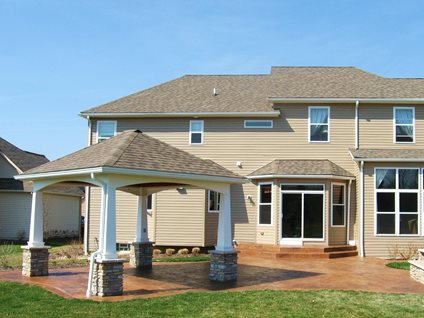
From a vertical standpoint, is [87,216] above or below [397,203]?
below

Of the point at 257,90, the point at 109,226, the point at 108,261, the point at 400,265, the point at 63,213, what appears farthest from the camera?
the point at 63,213

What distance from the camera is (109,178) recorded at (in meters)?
12.2

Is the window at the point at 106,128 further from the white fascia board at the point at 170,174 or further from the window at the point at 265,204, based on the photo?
the white fascia board at the point at 170,174

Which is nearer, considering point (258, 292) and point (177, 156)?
point (258, 292)

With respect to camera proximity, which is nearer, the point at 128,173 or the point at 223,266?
the point at 128,173

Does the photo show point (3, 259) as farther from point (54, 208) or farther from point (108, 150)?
point (54, 208)

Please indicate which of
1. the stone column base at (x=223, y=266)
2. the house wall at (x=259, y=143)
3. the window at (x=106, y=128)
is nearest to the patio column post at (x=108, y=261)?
the stone column base at (x=223, y=266)

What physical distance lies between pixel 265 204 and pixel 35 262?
1033 centimetres

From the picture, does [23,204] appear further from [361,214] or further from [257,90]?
[361,214]

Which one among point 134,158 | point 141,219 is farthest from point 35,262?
point 134,158

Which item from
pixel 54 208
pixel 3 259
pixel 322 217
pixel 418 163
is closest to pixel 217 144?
pixel 322 217

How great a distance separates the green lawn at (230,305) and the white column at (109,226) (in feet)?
4.29

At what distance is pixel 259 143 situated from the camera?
2317 cm

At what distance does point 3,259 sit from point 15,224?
11.5 m
